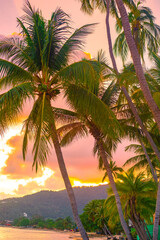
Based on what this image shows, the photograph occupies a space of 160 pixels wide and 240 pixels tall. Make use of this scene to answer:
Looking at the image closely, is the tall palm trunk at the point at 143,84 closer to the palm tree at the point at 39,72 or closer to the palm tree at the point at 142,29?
the palm tree at the point at 39,72

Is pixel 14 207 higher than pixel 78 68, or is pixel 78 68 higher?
pixel 78 68

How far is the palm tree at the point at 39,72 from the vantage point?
944 centimetres

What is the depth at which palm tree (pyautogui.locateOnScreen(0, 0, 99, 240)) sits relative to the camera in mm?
9438

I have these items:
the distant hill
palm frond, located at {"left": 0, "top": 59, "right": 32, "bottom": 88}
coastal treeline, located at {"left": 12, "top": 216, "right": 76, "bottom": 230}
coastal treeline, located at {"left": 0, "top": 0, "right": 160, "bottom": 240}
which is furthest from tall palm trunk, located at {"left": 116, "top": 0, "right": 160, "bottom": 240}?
the distant hill

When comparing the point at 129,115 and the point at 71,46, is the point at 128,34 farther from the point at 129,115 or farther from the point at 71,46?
the point at 129,115

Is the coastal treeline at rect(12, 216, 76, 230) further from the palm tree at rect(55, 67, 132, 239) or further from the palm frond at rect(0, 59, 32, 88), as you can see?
the palm frond at rect(0, 59, 32, 88)

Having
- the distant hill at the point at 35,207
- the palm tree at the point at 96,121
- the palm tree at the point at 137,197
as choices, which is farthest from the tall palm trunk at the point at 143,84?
the distant hill at the point at 35,207

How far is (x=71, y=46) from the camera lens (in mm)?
11883

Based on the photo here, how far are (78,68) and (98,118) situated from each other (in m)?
2.15

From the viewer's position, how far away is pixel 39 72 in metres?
11.3

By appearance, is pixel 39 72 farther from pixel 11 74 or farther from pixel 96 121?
pixel 96 121

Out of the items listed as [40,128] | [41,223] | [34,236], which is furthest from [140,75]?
[41,223]

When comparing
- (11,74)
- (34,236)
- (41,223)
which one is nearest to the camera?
(11,74)

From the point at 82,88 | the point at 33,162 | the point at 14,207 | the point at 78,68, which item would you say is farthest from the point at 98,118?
the point at 14,207
